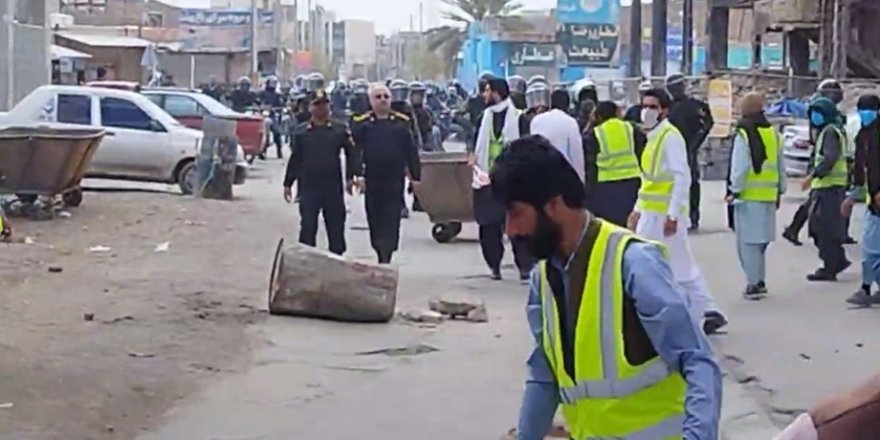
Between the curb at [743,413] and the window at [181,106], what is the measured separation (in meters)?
21.8

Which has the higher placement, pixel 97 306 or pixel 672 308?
pixel 672 308

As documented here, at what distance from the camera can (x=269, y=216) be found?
23.2m

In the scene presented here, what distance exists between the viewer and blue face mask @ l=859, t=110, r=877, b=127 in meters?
13.9

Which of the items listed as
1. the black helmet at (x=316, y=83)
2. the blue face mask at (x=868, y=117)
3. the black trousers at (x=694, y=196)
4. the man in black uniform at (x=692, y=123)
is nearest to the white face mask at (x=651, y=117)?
the blue face mask at (x=868, y=117)

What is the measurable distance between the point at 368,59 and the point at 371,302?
539 feet

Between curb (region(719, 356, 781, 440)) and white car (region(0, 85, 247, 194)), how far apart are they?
17.0m

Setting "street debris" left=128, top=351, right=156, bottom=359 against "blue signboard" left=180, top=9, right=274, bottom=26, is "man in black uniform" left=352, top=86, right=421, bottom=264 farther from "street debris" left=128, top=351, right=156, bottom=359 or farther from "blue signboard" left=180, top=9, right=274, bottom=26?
"blue signboard" left=180, top=9, right=274, bottom=26

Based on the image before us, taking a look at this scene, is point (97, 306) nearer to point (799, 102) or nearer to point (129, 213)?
point (129, 213)

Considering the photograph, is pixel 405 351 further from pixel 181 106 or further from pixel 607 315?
pixel 181 106

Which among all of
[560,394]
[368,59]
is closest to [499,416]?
[560,394]

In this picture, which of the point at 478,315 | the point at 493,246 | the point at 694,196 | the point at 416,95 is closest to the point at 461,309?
the point at 478,315

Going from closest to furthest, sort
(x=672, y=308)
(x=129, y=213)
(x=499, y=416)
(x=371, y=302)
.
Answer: (x=672, y=308) → (x=499, y=416) → (x=371, y=302) → (x=129, y=213)

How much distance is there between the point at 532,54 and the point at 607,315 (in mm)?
63238

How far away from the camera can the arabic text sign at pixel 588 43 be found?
5553cm
